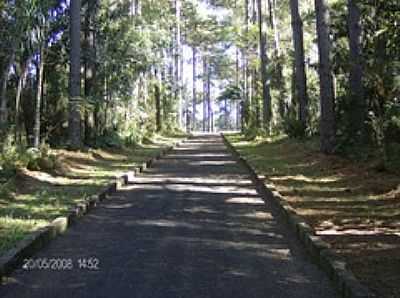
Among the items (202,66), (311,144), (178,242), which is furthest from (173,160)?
(202,66)

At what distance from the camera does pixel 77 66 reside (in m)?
18.6

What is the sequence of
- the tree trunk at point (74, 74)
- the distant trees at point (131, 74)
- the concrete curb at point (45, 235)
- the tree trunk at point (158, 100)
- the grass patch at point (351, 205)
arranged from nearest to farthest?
the grass patch at point (351, 205) < the concrete curb at point (45, 235) < the distant trees at point (131, 74) < the tree trunk at point (74, 74) < the tree trunk at point (158, 100)

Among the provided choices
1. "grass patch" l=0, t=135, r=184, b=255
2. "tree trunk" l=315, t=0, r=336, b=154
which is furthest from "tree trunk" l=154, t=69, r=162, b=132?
"tree trunk" l=315, t=0, r=336, b=154

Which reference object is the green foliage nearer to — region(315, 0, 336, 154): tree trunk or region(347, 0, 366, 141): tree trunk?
region(315, 0, 336, 154): tree trunk

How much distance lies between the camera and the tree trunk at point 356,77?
16766mm

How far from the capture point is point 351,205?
9977 mm

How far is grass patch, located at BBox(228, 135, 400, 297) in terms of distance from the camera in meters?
6.31

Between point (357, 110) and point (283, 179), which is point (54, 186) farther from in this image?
point (357, 110)

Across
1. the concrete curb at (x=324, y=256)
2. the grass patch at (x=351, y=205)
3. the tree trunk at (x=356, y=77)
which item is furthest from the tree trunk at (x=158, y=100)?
the concrete curb at (x=324, y=256)

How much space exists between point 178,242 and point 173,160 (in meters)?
14.0
